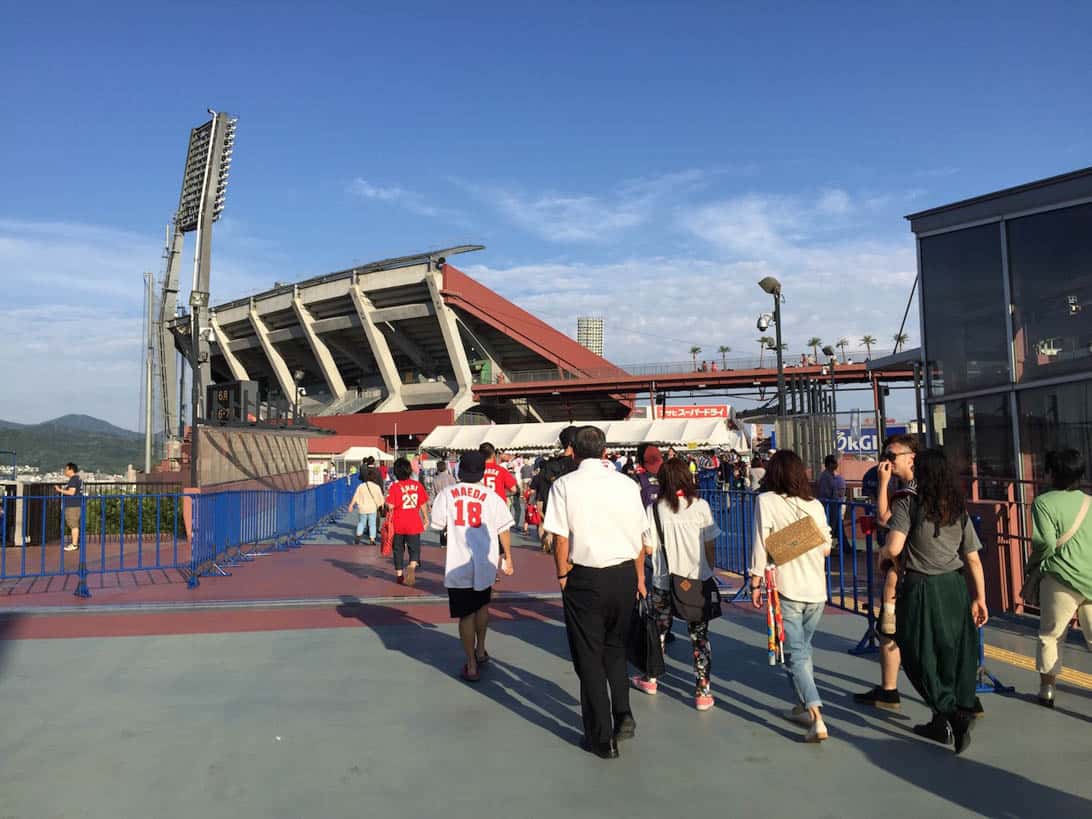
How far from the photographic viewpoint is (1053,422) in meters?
10.0

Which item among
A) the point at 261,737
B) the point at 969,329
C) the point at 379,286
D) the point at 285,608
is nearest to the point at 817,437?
the point at 969,329

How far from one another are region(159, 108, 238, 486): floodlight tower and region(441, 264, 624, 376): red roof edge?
1689 centimetres

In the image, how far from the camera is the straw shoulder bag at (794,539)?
475 cm

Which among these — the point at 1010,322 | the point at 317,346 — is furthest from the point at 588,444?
the point at 317,346

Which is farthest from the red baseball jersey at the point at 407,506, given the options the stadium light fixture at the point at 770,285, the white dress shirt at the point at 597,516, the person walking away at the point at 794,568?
the stadium light fixture at the point at 770,285

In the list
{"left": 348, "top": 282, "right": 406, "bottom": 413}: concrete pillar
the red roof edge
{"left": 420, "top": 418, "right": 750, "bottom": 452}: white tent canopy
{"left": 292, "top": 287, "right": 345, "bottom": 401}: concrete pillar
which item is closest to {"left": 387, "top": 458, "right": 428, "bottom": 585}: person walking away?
{"left": 420, "top": 418, "right": 750, "bottom": 452}: white tent canopy

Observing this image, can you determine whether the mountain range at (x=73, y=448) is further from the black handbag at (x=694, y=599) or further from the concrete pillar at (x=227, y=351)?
the black handbag at (x=694, y=599)

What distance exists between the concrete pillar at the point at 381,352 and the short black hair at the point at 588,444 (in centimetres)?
5600

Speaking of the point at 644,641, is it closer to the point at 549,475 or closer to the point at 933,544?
the point at 933,544

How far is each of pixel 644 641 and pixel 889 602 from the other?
4.91 ft

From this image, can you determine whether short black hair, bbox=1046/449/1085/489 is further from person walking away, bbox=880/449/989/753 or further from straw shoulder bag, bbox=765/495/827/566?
straw shoulder bag, bbox=765/495/827/566

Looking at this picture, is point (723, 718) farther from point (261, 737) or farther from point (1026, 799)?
point (261, 737)

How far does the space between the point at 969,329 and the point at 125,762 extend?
1061 cm

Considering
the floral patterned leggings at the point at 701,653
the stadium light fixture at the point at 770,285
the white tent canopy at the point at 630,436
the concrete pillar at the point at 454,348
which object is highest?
the concrete pillar at the point at 454,348
